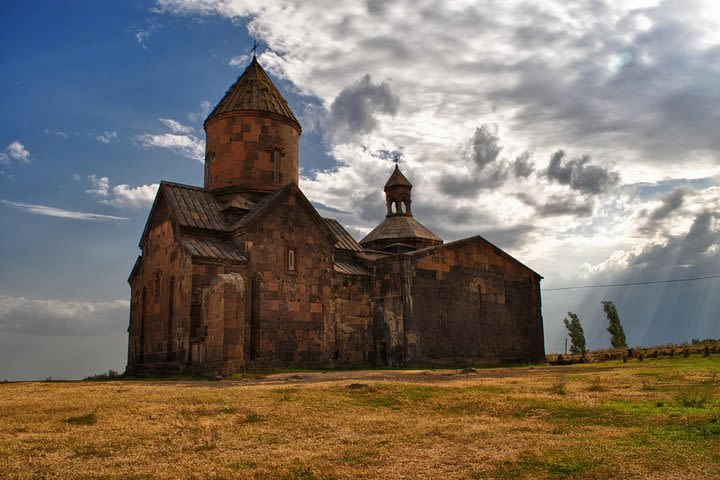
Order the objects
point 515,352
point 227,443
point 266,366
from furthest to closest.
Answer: point 515,352 → point 266,366 → point 227,443

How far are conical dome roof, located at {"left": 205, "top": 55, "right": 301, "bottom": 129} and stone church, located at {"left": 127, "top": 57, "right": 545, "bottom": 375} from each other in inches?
2.6

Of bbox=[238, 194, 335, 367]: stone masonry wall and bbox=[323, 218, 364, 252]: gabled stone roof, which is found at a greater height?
bbox=[323, 218, 364, 252]: gabled stone roof

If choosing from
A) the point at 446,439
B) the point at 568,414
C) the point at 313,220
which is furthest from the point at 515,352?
the point at 446,439

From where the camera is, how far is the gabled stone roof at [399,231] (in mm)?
28391

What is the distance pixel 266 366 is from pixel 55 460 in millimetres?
12612

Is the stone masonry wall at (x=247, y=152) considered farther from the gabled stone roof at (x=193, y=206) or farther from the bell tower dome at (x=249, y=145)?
the gabled stone roof at (x=193, y=206)

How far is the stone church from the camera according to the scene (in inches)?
687

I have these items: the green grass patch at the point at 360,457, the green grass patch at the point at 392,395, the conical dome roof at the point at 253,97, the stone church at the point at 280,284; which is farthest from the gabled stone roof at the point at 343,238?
the green grass patch at the point at 360,457

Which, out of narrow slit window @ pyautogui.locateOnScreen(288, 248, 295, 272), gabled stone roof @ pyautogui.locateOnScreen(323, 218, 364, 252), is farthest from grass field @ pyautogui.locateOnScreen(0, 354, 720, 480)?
gabled stone roof @ pyautogui.locateOnScreen(323, 218, 364, 252)

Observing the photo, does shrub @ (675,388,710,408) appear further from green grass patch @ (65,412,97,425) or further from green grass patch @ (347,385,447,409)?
green grass patch @ (65,412,97,425)

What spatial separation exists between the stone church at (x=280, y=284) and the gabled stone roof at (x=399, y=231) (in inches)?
154

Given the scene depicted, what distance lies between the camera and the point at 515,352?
81.9 ft

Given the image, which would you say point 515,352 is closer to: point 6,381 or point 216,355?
point 216,355

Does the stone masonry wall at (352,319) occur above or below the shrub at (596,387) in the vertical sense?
above
